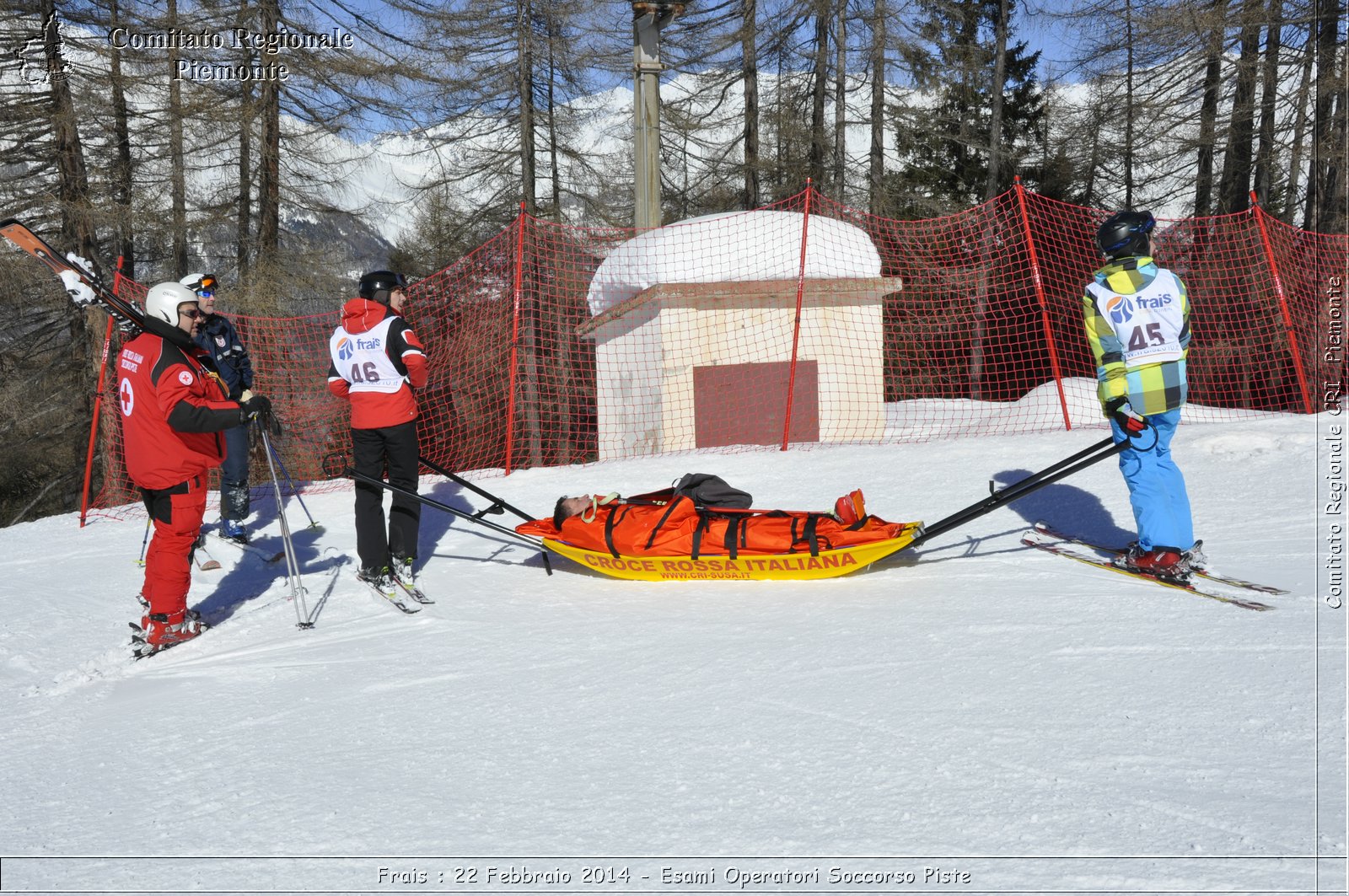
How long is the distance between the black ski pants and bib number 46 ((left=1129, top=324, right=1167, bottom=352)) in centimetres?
368

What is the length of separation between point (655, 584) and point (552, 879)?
2713mm

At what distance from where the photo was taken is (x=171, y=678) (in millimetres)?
3781

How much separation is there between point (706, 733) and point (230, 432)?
4.61 m

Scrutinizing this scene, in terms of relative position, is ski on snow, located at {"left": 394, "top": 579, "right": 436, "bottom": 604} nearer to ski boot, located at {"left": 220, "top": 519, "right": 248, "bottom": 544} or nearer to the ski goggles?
ski boot, located at {"left": 220, "top": 519, "right": 248, "bottom": 544}

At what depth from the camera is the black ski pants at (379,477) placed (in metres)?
4.83

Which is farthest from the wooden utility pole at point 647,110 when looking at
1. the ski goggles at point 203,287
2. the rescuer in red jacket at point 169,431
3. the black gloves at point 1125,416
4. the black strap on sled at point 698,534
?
the black gloves at point 1125,416

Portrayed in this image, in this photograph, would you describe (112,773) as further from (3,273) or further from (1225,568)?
(3,273)

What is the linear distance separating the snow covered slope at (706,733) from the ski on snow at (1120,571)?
106 mm

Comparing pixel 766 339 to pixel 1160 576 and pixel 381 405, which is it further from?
pixel 1160 576

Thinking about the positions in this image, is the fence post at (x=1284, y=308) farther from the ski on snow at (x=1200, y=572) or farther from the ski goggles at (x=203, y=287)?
the ski goggles at (x=203, y=287)

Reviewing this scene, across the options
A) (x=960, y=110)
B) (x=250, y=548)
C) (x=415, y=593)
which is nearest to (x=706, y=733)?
(x=415, y=593)

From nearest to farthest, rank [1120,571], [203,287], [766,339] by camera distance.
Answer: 1. [1120,571]
2. [203,287]
3. [766,339]

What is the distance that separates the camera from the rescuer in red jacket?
13.0 feet

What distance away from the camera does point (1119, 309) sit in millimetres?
4266
